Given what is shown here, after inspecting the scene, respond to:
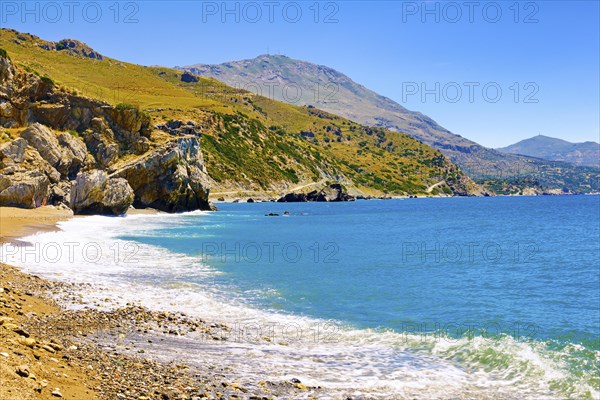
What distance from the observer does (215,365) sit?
13039mm

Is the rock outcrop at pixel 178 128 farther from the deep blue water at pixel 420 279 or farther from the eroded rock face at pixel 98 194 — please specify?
the deep blue water at pixel 420 279

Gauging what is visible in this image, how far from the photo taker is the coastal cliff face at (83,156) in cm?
6009

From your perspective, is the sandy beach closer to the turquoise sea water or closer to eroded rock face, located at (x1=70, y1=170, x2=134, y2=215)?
the turquoise sea water

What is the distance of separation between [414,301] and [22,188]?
50.2m

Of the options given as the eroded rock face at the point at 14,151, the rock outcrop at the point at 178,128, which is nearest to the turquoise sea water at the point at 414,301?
the eroded rock face at the point at 14,151

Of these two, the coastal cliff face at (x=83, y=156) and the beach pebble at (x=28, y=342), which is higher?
the coastal cliff face at (x=83, y=156)

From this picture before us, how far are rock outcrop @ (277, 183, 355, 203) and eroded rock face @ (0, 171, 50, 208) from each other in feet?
341

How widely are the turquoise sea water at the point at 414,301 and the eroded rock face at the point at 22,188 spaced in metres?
12.6

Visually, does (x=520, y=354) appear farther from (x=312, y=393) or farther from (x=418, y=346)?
(x=312, y=393)

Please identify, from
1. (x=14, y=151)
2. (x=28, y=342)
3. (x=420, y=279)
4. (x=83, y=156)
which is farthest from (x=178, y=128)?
(x=28, y=342)

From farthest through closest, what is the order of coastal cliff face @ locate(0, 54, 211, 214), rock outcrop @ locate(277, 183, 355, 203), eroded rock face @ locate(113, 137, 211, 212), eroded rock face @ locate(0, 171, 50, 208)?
rock outcrop @ locate(277, 183, 355, 203), eroded rock face @ locate(113, 137, 211, 212), coastal cliff face @ locate(0, 54, 211, 214), eroded rock face @ locate(0, 171, 50, 208)

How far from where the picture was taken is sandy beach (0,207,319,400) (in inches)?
364

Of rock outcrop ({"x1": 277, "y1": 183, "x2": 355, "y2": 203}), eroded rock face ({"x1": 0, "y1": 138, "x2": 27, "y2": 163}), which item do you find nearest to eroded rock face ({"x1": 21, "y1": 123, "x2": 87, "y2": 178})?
eroded rock face ({"x1": 0, "y1": 138, "x2": 27, "y2": 163})

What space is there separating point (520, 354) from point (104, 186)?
63.9 metres
